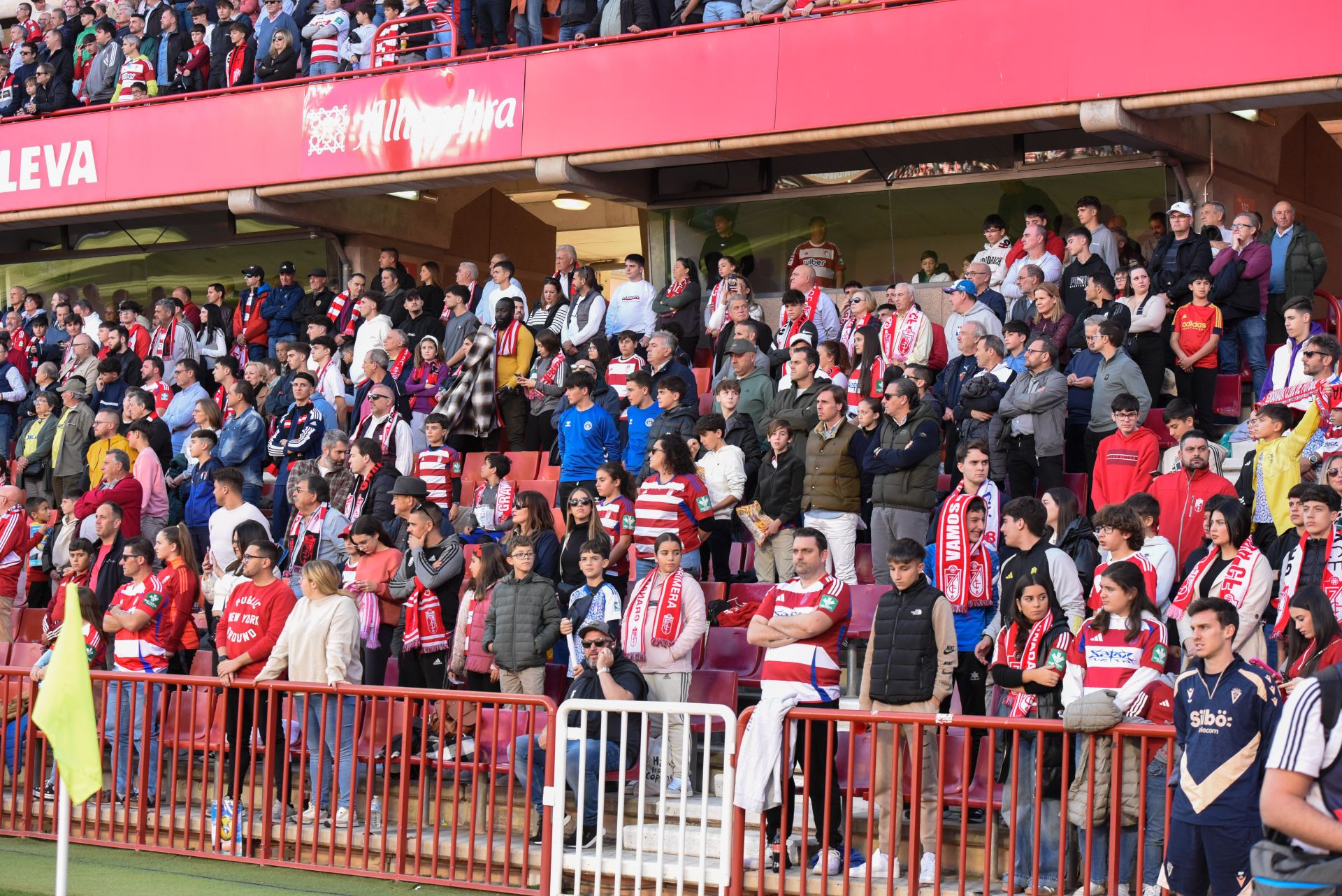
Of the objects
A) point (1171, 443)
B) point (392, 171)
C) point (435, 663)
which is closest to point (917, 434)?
point (1171, 443)

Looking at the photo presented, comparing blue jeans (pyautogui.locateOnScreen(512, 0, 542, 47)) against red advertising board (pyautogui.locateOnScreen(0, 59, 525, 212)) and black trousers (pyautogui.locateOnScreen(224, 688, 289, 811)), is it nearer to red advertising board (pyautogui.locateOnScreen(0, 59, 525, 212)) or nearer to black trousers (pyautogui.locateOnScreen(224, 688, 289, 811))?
red advertising board (pyautogui.locateOnScreen(0, 59, 525, 212))

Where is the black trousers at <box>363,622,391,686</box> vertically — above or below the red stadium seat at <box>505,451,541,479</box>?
below

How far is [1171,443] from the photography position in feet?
34.1

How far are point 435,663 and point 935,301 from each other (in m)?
7.07

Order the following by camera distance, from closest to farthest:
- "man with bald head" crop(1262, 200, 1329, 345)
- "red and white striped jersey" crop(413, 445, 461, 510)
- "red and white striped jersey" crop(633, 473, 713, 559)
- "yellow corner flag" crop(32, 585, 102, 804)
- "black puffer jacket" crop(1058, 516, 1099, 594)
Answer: "yellow corner flag" crop(32, 585, 102, 804)
"black puffer jacket" crop(1058, 516, 1099, 594)
"red and white striped jersey" crop(633, 473, 713, 559)
"man with bald head" crop(1262, 200, 1329, 345)
"red and white striped jersey" crop(413, 445, 461, 510)

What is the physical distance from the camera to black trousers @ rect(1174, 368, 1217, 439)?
35.9ft

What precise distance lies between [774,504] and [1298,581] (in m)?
3.44

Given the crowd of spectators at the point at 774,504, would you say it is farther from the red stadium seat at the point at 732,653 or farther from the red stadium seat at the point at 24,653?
the red stadium seat at the point at 24,653

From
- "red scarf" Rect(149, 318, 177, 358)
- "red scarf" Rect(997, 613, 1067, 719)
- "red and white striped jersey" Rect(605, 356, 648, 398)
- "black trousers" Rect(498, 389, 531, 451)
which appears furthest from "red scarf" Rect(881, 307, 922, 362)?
"red scarf" Rect(149, 318, 177, 358)

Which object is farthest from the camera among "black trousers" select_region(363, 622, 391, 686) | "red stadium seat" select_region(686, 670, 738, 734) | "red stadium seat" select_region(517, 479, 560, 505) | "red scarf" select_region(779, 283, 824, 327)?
"red scarf" select_region(779, 283, 824, 327)

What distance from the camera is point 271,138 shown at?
1677 cm

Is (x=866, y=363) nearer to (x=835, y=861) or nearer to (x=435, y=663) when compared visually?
(x=435, y=663)

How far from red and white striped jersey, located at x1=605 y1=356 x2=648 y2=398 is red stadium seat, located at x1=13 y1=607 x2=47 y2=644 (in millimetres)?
4790

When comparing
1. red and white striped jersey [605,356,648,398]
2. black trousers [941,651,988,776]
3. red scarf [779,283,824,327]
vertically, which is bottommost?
black trousers [941,651,988,776]
